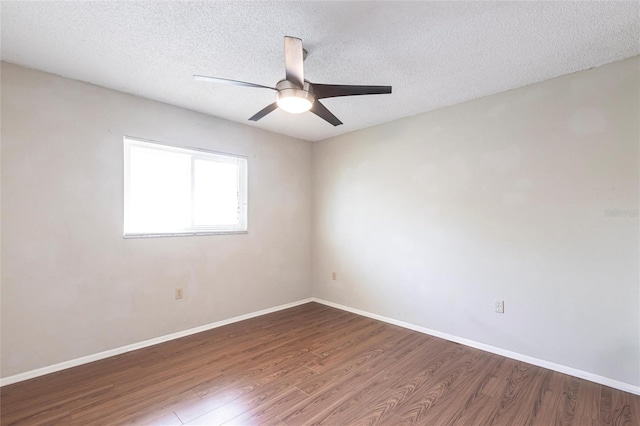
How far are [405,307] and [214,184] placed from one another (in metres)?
2.67

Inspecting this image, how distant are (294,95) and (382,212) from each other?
6.88 feet

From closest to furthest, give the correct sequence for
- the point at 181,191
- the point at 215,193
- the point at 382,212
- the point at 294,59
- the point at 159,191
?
the point at 294,59 → the point at 159,191 → the point at 181,191 → the point at 215,193 → the point at 382,212

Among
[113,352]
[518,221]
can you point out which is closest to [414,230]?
[518,221]

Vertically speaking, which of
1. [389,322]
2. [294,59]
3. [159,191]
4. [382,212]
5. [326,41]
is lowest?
[389,322]

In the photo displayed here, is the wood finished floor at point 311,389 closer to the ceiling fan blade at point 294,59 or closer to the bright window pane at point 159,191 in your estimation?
the bright window pane at point 159,191

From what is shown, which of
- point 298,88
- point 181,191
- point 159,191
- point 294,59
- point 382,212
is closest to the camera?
point 294,59

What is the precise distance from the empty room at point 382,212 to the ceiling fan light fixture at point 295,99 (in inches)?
0.5

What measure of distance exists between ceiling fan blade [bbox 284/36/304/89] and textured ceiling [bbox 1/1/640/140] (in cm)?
22

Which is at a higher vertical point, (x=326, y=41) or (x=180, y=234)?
(x=326, y=41)

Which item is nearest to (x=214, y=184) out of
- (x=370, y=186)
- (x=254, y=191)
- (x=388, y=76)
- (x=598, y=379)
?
Answer: (x=254, y=191)

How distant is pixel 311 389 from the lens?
2.08 meters

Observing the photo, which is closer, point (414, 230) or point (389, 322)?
point (414, 230)

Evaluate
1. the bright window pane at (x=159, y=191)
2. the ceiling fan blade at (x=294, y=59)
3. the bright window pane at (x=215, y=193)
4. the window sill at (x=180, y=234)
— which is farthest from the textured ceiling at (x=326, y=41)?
the window sill at (x=180, y=234)

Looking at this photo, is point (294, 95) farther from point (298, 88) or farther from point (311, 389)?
point (311, 389)
